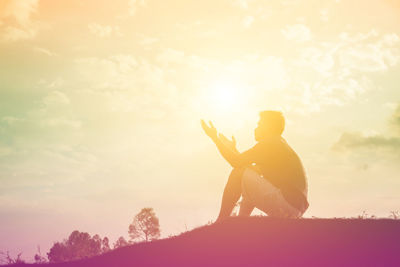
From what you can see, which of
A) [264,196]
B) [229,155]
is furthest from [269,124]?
[264,196]

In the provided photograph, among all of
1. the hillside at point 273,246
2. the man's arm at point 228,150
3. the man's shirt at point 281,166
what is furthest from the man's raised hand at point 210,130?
the hillside at point 273,246

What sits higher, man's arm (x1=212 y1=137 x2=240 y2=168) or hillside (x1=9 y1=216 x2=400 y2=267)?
man's arm (x1=212 y1=137 x2=240 y2=168)

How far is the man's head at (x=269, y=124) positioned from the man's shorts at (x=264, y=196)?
1.18m

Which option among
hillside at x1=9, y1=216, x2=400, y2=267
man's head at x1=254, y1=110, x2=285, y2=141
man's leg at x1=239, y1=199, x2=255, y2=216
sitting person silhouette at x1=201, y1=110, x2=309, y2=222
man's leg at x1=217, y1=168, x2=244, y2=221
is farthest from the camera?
man's leg at x1=239, y1=199, x2=255, y2=216

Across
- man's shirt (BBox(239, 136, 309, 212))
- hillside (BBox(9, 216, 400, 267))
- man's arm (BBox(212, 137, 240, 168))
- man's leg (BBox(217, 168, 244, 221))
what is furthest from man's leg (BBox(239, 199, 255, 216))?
man's arm (BBox(212, 137, 240, 168))

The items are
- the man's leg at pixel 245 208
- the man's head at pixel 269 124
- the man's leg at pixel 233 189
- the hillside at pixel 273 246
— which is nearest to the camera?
the hillside at pixel 273 246

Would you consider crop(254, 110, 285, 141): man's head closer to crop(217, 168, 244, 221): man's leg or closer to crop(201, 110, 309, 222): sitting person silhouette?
crop(201, 110, 309, 222): sitting person silhouette

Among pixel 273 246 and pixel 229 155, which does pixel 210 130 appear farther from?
pixel 273 246

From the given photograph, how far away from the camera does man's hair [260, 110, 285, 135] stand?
11.6 meters

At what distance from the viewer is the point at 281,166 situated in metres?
11.1

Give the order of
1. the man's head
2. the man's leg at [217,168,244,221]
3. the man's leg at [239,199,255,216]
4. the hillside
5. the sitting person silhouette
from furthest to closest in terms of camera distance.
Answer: the man's leg at [239,199,255,216]
the man's head
the man's leg at [217,168,244,221]
the sitting person silhouette
the hillside

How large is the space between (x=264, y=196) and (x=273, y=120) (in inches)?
77.7

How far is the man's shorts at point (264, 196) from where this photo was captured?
35.5 ft

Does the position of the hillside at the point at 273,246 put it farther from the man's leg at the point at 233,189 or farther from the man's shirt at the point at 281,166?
the man's shirt at the point at 281,166
